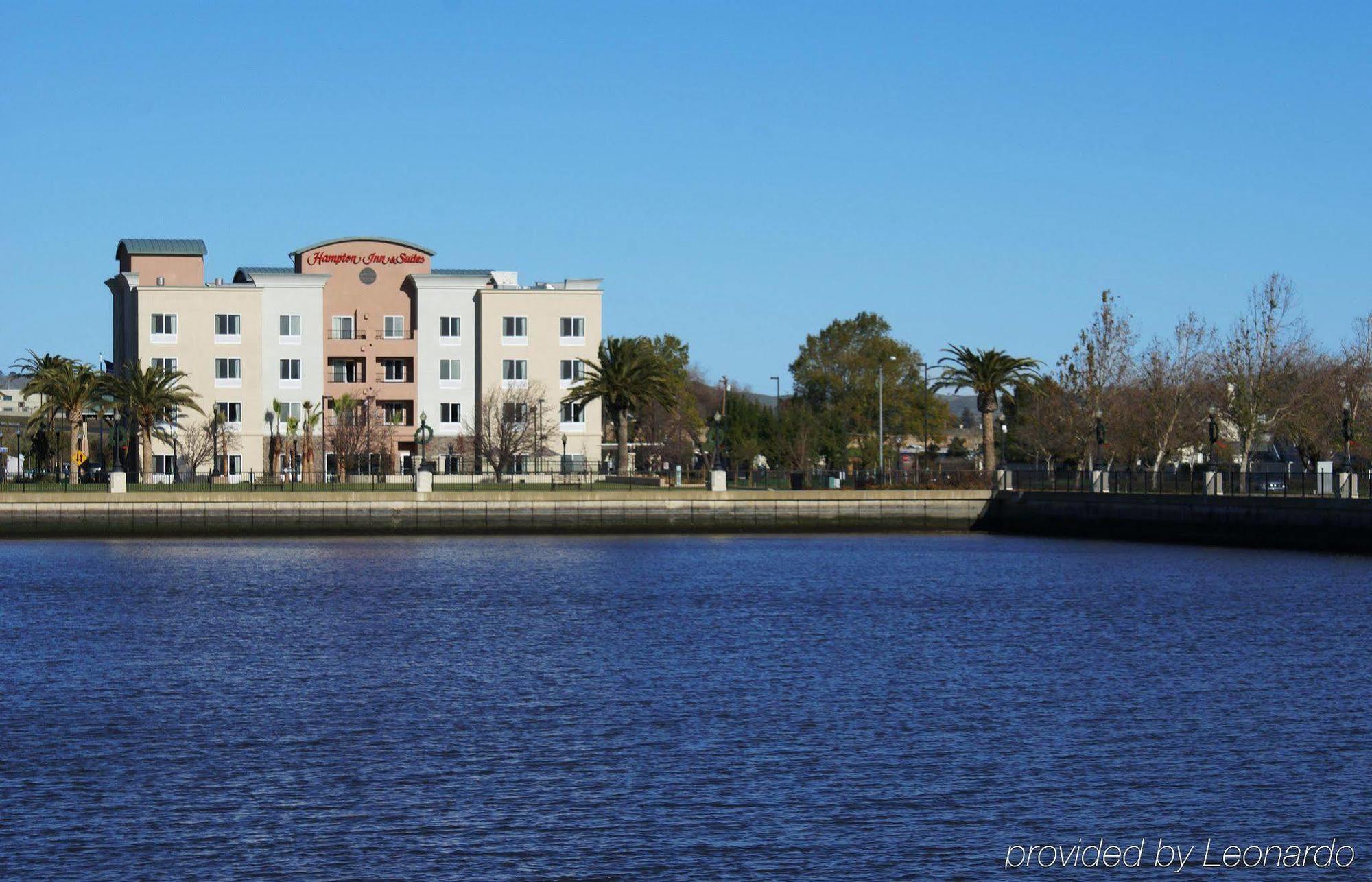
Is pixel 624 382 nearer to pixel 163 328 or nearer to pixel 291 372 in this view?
pixel 291 372

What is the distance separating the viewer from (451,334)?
107500 millimetres

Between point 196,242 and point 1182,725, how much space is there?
314 ft

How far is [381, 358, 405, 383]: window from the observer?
10788 centimetres

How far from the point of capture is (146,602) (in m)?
42.5

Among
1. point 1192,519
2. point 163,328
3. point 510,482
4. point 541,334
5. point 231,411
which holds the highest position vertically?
point 163,328

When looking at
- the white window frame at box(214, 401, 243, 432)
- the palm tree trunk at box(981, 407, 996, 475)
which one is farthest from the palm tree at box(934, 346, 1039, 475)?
the white window frame at box(214, 401, 243, 432)

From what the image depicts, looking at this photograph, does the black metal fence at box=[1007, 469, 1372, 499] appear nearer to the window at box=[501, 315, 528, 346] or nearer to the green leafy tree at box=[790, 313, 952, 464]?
the window at box=[501, 315, 528, 346]

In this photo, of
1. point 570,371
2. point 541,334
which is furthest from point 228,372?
point 570,371

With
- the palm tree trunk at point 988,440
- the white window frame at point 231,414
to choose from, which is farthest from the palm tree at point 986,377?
the white window frame at point 231,414

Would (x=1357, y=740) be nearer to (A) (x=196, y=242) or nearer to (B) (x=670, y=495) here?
(B) (x=670, y=495)

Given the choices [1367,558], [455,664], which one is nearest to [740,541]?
[1367,558]

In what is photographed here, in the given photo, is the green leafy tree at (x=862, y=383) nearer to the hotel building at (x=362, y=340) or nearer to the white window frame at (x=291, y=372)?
the hotel building at (x=362, y=340)

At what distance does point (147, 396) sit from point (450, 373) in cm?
2084
